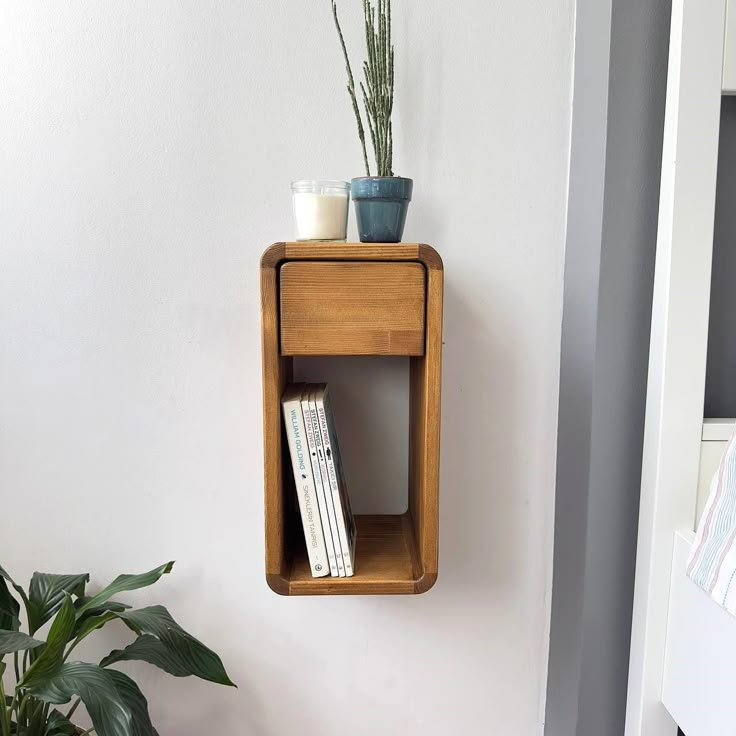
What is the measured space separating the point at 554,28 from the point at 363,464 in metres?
0.71

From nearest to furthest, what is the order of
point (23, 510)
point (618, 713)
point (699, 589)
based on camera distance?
point (699, 589)
point (618, 713)
point (23, 510)

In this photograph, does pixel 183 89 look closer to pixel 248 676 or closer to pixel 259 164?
pixel 259 164

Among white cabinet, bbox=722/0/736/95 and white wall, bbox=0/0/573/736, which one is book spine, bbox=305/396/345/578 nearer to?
white wall, bbox=0/0/573/736

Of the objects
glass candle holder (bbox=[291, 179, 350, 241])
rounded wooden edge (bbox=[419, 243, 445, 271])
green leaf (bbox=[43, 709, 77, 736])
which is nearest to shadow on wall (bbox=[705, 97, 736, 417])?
rounded wooden edge (bbox=[419, 243, 445, 271])

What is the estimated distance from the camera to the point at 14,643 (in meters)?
0.81

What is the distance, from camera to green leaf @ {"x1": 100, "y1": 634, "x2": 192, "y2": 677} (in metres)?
0.95

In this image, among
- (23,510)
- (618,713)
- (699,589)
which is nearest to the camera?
(699,589)

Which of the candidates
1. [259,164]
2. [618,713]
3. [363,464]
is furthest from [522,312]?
[618,713]

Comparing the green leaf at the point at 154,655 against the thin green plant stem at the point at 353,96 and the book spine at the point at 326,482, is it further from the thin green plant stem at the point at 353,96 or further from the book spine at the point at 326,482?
the thin green plant stem at the point at 353,96

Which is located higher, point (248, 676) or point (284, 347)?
point (284, 347)

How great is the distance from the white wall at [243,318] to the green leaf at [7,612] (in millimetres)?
121

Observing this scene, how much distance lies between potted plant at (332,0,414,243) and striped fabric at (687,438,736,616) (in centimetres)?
48

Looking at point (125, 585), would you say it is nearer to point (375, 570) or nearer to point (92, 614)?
point (92, 614)

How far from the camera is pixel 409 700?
1144mm
